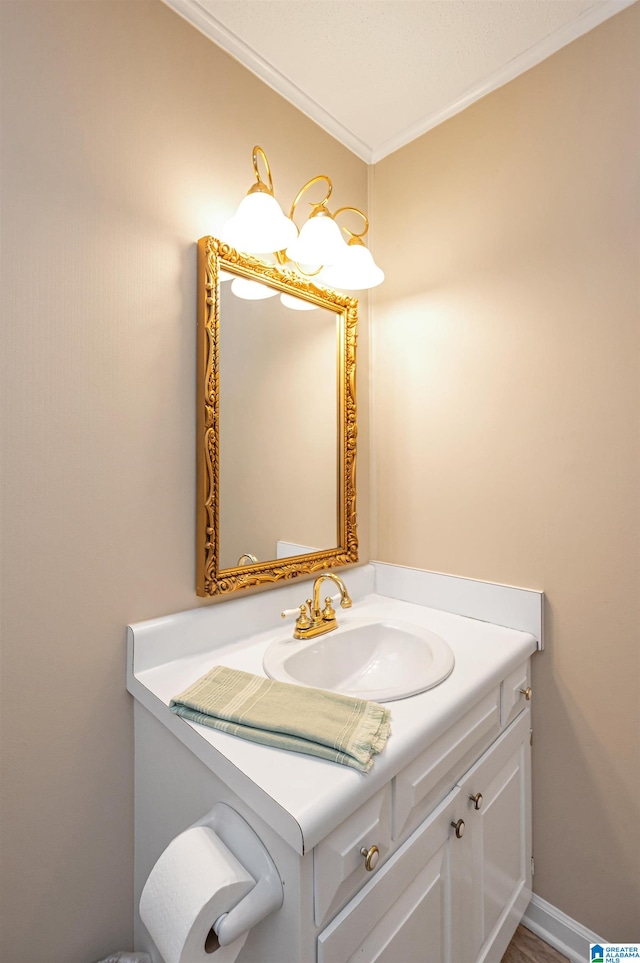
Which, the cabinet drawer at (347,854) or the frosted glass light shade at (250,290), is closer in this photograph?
the cabinet drawer at (347,854)

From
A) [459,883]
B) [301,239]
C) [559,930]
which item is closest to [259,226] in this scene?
[301,239]

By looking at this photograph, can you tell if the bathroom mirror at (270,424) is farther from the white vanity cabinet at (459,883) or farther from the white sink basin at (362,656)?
the white vanity cabinet at (459,883)

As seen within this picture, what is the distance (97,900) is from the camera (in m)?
1.01

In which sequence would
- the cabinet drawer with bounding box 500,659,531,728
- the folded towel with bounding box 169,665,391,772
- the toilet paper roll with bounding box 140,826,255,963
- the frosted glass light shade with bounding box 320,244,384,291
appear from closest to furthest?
the toilet paper roll with bounding box 140,826,255,963
the folded towel with bounding box 169,665,391,772
the cabinet drawer with bounding box 500,659,531,728
the frosted glass light shade with bounding box 320,244,384,291

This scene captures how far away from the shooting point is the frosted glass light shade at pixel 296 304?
1377 mm

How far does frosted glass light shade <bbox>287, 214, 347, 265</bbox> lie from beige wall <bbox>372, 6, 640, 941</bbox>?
0.42 m

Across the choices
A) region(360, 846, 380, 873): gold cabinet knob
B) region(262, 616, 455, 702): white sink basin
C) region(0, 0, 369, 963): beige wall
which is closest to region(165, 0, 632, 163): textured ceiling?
region(0, 0, 369, 963): beige wall

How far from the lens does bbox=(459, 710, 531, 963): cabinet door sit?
105 cm

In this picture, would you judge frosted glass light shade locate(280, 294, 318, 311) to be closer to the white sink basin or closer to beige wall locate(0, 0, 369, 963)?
beige wall locate(0, 0, 369, 963)

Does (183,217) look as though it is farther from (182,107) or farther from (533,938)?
(533,938)

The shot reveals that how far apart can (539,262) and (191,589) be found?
4.27 ft

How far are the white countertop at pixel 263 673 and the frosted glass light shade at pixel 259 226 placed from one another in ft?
3.09

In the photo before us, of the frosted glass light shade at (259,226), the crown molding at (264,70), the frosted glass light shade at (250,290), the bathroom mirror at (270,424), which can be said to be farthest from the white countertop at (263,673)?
the crown molding at (264,70)

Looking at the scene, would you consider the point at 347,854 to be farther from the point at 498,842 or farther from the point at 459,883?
the point at 498,842
